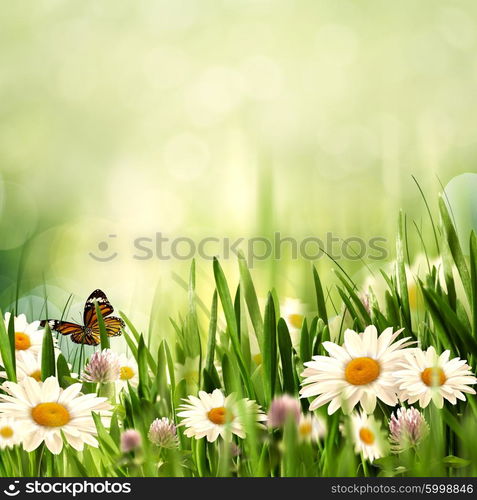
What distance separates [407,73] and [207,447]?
2.12 feet

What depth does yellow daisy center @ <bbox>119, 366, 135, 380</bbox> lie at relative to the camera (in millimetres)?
988

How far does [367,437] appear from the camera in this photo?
36.8 inches

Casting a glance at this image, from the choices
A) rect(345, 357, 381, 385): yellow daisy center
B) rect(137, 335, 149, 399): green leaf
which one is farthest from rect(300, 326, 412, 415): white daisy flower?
rect(137, 335, 149, 399): green leaf

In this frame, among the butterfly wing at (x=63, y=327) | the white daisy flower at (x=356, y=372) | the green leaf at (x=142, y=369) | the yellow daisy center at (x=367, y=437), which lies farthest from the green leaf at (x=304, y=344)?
the butterfly wing at (x=63, y=327)

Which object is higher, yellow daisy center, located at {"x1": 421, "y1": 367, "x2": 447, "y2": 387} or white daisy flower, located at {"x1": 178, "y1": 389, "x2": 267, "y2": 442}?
yellow daisy center, located at {"x1": 421, "y1": 367, "x2": 447, "y2": 387}

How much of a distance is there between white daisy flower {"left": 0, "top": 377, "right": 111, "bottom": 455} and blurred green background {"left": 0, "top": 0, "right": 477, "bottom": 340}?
0.12 m

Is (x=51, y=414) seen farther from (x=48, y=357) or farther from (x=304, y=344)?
(x=304, y=344)

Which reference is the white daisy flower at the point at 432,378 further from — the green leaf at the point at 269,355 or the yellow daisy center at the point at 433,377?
the green leaf at the point at 269,355

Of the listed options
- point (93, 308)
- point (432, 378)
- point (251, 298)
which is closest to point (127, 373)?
point (93, 308)

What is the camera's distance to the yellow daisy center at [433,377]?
36.8 inches

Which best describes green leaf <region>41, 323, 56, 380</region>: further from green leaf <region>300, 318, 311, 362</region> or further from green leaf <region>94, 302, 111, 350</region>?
green leaf <region>300, 318, 311, 362</region>

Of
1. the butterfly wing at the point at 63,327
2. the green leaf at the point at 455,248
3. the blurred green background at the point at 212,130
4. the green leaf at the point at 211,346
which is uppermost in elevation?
the blurred green background at the point at 212,130

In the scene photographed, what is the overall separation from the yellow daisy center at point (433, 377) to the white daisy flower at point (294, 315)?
0.61ft
